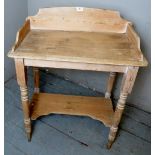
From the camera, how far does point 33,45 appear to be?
1161 millimetres

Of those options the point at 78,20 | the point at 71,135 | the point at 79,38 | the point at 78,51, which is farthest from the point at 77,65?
the point at 71,135

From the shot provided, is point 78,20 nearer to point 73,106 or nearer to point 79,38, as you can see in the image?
point 79,38

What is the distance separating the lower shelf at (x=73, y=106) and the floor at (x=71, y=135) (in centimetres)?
14

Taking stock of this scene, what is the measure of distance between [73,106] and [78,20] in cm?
56

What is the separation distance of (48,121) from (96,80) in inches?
20.8

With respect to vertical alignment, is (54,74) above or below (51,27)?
below

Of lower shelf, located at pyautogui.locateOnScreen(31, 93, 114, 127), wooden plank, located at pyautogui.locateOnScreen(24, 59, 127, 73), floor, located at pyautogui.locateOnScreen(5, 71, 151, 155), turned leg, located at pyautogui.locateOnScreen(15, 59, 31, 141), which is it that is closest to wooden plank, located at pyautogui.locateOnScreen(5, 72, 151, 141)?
floor, located at pyautogui.locateOnScreen(5, 71, 151, 155)

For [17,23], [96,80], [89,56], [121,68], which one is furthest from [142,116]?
[17,23]

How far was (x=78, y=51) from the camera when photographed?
1.13 metres

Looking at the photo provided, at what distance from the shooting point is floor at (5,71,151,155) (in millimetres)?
1372

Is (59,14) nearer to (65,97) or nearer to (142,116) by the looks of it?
(65,97)

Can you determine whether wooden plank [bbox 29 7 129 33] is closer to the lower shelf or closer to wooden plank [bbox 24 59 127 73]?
wooden plank [bbox 24 59 127 73]

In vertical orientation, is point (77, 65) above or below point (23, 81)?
above

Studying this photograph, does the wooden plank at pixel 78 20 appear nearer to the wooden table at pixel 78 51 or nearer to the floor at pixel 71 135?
the wooden table at pixel 78 51
